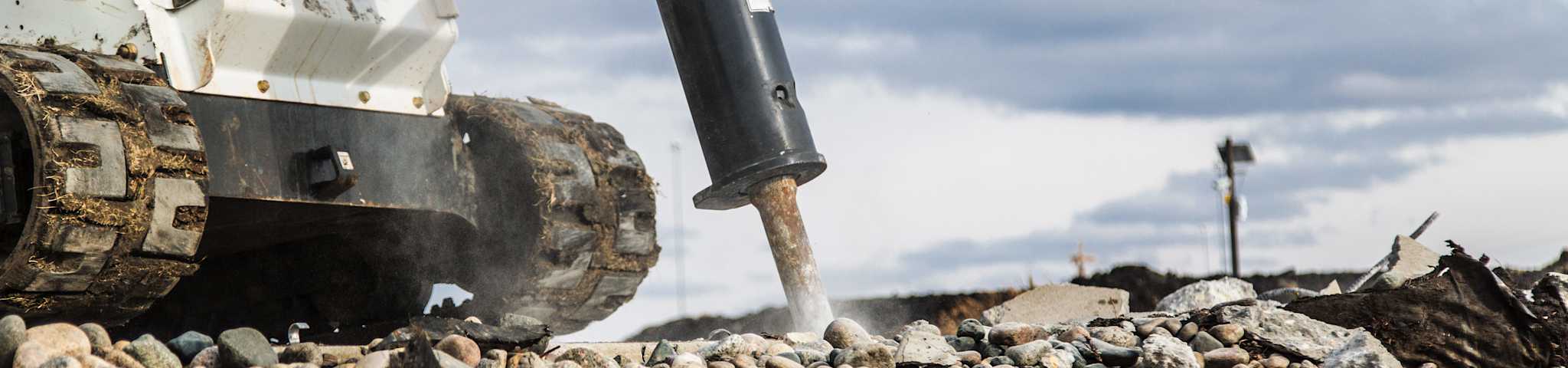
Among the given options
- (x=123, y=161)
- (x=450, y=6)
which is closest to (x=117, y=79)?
(x=123, y=161)

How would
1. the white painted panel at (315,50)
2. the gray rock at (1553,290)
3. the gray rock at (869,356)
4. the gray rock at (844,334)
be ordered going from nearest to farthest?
the gray rock at (869,356), the gray rock at (844,334), the gray rock at (1553,290), the white painted panel at (315,50)

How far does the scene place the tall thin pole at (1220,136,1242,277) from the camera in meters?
16.3

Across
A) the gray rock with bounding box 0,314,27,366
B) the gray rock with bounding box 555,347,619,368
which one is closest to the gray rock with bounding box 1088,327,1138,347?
the gray rock with bounding box 555,347,619,368

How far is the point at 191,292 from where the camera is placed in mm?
7035

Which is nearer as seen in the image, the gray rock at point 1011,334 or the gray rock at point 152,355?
the gray rock at point 152,355

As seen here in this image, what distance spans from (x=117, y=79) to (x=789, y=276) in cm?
237

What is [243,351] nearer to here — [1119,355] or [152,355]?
[152,355]

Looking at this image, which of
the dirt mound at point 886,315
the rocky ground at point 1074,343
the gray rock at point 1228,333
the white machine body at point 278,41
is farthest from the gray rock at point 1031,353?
the dirt mound at point 886,315

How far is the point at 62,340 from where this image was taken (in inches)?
145

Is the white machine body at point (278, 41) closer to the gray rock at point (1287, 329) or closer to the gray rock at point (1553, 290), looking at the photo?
the gray rock at point (1287, 329)

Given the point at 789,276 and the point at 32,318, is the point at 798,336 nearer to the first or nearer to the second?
the point at 789,276

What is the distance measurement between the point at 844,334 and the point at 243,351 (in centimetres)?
183

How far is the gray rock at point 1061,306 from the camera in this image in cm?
672

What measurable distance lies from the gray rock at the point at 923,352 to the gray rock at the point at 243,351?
1666 millimetres
